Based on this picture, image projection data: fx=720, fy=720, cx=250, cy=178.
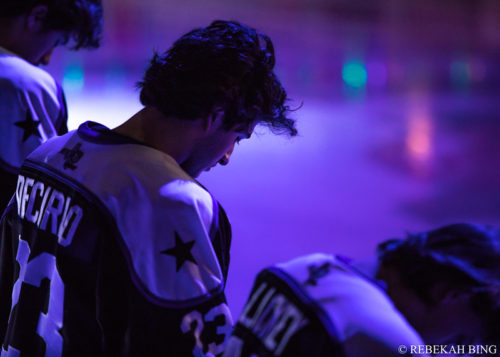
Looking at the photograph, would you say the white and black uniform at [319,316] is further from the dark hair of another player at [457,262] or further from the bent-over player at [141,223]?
the bent-over player at [141,223]

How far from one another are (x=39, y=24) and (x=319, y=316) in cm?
115

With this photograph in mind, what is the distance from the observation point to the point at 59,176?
3.82 ft

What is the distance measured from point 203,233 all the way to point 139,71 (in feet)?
13.5

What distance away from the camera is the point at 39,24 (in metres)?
1.68

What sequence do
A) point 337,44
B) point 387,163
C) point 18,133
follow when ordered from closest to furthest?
point 18,133
point 387,163
point 337,44

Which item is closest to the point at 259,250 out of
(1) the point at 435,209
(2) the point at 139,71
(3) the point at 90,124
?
(1) the point at 435,209

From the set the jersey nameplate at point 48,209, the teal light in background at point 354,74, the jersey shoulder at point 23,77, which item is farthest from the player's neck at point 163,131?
the teal light in background at point 354,74

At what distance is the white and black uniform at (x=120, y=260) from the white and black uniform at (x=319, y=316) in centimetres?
18

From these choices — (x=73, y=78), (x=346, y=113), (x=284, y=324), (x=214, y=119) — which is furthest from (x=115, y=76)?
(x=284, y=324)

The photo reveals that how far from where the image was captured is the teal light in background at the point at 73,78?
4804 millimetres

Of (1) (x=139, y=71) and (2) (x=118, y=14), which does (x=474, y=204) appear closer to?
(1) (x=139, y=71)

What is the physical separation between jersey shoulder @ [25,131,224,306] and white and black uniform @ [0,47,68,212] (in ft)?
1.60

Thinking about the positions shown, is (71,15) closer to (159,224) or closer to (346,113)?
(159,224)

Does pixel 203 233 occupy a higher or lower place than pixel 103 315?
higher
